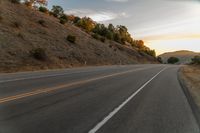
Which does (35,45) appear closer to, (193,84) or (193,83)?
(193,83)

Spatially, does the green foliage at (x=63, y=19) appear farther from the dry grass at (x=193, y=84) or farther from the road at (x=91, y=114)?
the road at (x=91, y=114)

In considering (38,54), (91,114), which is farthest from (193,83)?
(38,54)

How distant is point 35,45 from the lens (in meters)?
42.3

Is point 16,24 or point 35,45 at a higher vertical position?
point 16,24

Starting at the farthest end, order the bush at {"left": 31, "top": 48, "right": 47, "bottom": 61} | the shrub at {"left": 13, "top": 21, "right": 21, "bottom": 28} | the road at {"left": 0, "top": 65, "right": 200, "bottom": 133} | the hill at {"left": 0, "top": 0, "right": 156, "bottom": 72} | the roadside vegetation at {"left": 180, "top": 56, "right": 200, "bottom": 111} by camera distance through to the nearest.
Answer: the shrub at {"left": 13, "top": 21, "right": 21, "bottom": 28}, the bush at {"left": 31, "top": 48, "right": 47, "bottom": 61}, the hill at {"left": 0, "top": 0, "right": 156, "bottom": 72}, the roadside vegetation at {"left": 180, "top": 56, "right": 200, "bottom": 111}, the road at {"left": 0, "top": 65, "right": 200, "bottom": 133}

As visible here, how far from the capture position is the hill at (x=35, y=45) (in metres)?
34.9

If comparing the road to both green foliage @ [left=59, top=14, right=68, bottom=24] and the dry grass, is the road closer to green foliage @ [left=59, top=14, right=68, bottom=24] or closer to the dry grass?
the dry grass

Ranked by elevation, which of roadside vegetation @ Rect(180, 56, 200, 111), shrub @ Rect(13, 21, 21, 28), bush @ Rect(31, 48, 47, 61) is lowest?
roadside vegetation @ Rect(180, 56, 200, 111)

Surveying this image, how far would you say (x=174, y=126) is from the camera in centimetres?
821

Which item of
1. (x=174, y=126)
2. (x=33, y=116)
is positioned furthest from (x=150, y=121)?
(x=33, y=116)

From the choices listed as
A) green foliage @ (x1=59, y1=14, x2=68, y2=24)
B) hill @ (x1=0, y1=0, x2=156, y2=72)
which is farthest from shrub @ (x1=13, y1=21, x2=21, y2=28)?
green foliage @ (x1=59, y1=14, x2=68, y2=24)

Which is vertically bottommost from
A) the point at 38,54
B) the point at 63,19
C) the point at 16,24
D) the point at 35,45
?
the point at 38,54

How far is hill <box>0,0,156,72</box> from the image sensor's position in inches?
1374

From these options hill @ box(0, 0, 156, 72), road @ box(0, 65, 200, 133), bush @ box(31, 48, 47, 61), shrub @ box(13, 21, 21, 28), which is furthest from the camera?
shrub @ box(13, 21, 21, 28)
